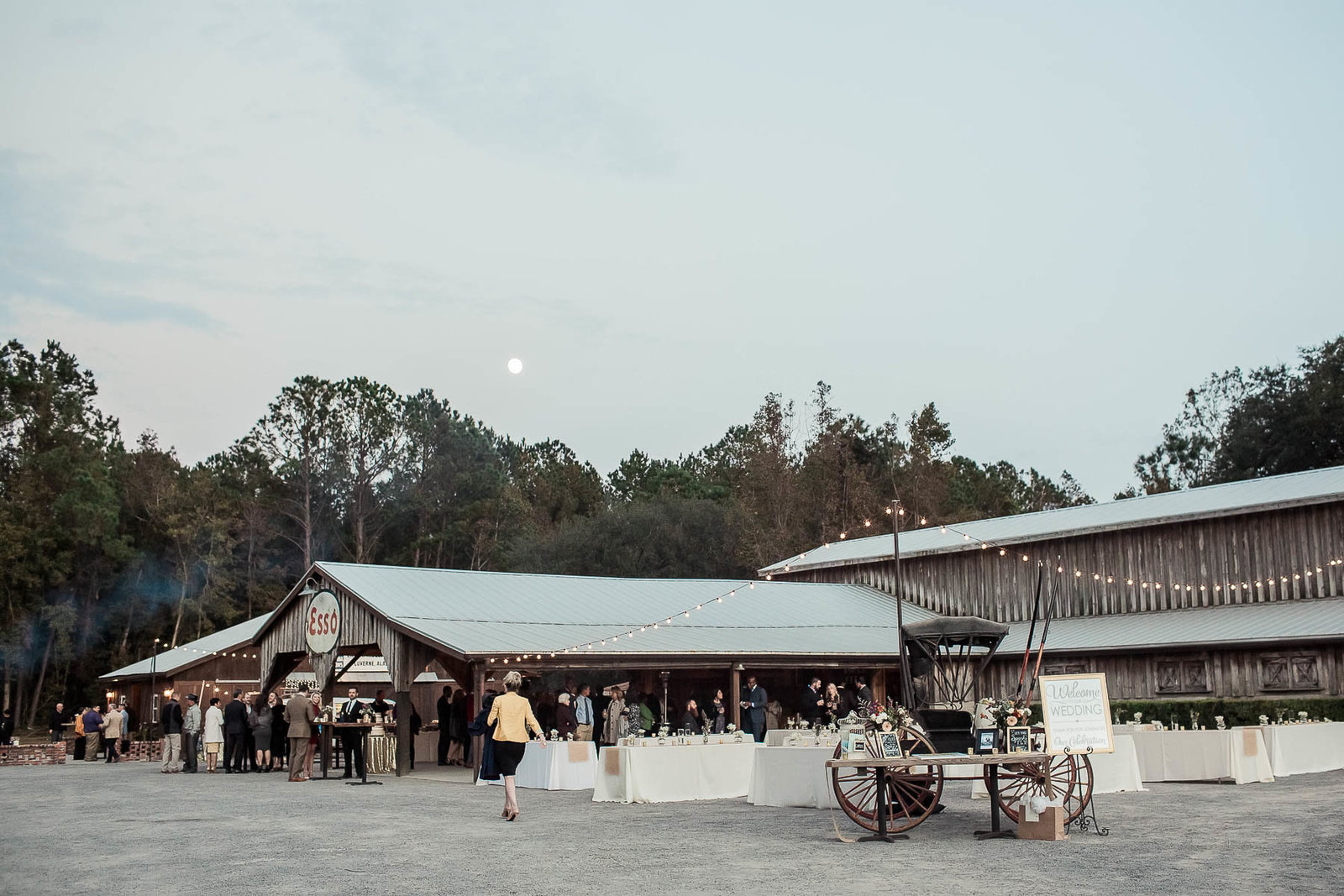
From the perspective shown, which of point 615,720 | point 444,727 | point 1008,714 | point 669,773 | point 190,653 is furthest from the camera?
point 190,653

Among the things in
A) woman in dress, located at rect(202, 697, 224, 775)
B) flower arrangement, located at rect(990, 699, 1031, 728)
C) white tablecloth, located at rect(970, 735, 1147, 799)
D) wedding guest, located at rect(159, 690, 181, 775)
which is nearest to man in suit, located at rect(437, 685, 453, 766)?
woman in dress, located at rect(202, 697, 224, 775)

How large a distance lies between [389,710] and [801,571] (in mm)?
15579

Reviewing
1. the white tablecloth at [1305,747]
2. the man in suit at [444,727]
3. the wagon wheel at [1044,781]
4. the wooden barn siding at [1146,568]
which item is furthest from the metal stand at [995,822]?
the wooden barn siding at [1146,568]

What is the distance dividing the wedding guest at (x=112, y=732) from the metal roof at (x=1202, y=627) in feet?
63.5

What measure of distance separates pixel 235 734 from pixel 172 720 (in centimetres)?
135

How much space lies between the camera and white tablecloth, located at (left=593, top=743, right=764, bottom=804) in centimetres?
1514

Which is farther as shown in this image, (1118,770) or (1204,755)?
(1204,755)

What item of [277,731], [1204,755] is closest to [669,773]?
[1204,755]

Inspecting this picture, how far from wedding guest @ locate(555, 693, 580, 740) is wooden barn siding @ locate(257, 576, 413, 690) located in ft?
10.2

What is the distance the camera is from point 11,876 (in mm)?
8969

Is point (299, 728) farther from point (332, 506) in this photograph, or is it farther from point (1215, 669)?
point (332, 506)

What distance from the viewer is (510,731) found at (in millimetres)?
12633

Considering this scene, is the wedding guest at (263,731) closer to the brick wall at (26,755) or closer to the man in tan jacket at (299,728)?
the man in tan jacket at (299,728)

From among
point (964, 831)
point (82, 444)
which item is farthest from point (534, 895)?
point (82, 444)
